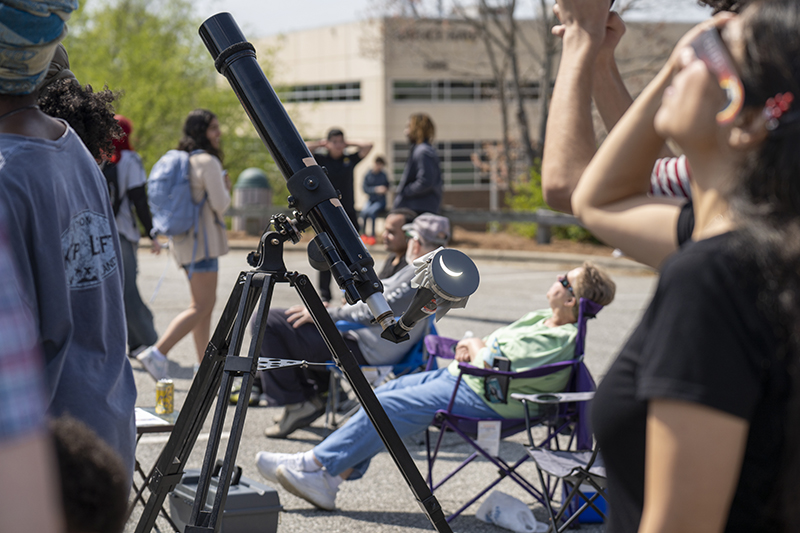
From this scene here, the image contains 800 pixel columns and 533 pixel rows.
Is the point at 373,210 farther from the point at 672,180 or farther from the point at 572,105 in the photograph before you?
the point at 672,180

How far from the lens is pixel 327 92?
40844 millimetres

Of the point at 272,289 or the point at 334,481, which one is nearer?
the point at 272,289

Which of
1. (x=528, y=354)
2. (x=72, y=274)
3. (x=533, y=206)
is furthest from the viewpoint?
(x=533, y=206)

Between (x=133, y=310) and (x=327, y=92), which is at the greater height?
(x=327, y=92)

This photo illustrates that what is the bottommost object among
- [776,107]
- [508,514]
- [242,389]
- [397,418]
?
[508,514]

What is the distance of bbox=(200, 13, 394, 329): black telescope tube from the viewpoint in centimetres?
255

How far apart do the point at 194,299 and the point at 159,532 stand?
2.60 metres

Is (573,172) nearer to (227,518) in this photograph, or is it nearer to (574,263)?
(227,518)

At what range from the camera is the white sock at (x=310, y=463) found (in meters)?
4.12

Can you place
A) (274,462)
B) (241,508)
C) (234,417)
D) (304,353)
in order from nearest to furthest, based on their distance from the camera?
(234,417)
(241,508)
(274,462)
(304,353)

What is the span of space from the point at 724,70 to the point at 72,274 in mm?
1219

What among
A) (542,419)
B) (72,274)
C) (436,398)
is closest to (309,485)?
(436,398)

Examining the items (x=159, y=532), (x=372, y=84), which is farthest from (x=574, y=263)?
(x=372, y=84)

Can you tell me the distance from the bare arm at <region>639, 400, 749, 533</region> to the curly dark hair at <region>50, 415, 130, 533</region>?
79cm
